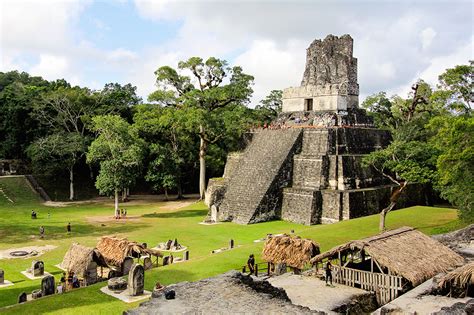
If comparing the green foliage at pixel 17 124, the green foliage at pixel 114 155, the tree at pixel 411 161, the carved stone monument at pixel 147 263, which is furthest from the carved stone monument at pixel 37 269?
the green foliage at pixel 17 124

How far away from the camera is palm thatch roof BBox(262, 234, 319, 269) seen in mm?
14758

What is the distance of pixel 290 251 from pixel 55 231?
47.8ft

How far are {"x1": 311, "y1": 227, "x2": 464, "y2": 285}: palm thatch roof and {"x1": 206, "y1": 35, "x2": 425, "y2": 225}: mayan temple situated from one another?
34.9 ft

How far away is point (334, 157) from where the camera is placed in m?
26.8

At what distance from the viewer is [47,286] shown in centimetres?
1342

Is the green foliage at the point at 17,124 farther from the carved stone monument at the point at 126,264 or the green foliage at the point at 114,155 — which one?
the carved stone monument at the point at 126,264

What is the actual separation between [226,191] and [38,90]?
2248 cm

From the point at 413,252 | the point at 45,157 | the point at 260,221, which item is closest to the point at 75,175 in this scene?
the point at 45,157

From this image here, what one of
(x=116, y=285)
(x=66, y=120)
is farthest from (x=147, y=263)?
(x=66, y=120)

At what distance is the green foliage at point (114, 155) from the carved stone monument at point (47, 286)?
48.3 feet

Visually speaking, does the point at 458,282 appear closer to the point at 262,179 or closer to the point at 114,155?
the point at 262,179

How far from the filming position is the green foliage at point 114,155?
28109 mm

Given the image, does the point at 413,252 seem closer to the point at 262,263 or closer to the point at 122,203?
the point at 262,263

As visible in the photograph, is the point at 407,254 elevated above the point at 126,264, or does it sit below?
above
